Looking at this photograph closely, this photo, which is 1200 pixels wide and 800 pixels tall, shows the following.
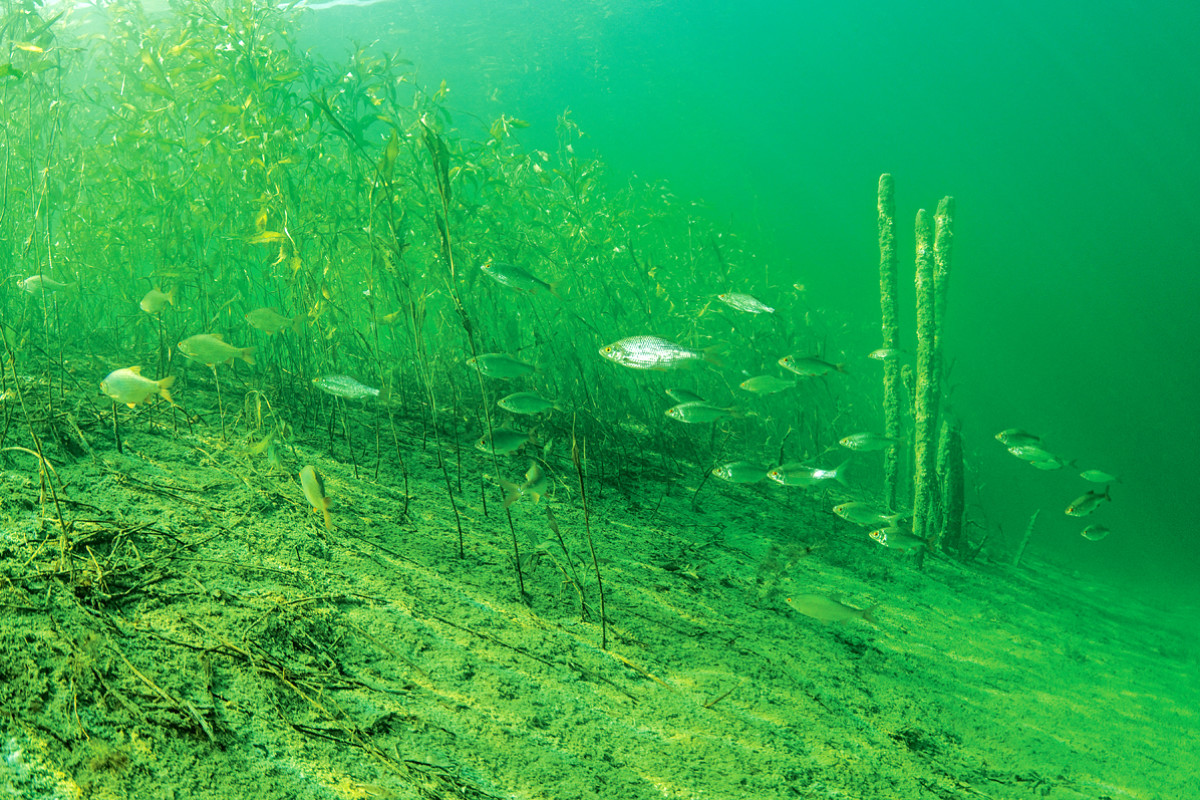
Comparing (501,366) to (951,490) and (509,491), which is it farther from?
(951,490)

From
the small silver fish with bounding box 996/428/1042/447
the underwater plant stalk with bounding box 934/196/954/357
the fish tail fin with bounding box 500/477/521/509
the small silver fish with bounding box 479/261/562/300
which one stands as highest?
the underwater plant stalk with bounding box 934/196/954/357

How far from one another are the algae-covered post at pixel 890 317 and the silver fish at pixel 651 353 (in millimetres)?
3519

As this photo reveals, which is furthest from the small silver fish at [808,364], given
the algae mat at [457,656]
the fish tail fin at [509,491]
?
the fish tail fin at [509,491]

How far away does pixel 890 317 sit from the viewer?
6125 mm

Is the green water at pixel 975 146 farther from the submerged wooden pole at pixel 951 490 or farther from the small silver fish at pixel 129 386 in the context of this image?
the small silver fish at pixel 129 386

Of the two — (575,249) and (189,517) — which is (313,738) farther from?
(575,249)

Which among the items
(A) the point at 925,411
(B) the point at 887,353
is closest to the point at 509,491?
(B) the point at 887,353

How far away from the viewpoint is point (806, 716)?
2.44 metres

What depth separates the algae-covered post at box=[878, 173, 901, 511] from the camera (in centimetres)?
609

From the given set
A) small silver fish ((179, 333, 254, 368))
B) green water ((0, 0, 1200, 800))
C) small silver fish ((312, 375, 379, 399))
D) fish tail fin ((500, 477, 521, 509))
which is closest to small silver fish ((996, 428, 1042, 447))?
green water ((0, 0, 1200, 800))

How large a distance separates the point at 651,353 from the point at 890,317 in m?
3.82

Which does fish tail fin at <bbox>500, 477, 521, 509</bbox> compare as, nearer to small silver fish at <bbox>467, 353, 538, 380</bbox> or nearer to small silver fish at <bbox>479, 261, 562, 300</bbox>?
small silver fish at <bbox>467, 353, 538, 380</bbox>

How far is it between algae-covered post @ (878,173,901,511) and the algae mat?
1793mm

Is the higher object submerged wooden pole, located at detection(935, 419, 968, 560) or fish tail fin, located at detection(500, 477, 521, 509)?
fish tail fin, located at detection(500, 477, 521, 509)
